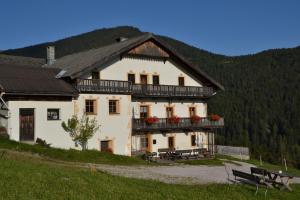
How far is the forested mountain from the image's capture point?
142 m

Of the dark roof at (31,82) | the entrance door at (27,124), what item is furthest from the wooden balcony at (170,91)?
the entrance door at (27,124)

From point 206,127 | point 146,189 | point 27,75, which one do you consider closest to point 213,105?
point 206,127

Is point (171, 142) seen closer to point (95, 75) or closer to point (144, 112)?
point (144, 112)

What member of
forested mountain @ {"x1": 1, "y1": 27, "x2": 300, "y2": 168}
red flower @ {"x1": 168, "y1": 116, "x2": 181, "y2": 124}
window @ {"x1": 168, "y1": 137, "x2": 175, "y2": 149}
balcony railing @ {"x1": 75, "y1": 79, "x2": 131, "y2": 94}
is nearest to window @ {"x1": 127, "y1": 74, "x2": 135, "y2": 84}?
balcony railing @ {"x1": 75, "y1": 79, "x2": 131, "y2": 94}

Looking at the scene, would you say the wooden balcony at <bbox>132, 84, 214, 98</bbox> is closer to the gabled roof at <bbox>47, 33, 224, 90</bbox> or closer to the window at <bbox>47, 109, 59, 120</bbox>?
the gabled roof at <bbox>47, 33, 224, 90</bbox>

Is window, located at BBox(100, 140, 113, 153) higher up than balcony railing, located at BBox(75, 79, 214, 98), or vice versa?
balcony railing, located at BBox(75, 79, 214, 98)

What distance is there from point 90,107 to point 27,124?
197 inches

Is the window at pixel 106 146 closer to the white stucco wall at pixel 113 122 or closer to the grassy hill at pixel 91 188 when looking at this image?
the white stucco wall at pixel 113 122

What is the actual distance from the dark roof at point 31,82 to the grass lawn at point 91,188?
10.7 metres

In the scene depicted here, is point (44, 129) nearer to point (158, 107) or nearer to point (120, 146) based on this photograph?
point (120, 146)

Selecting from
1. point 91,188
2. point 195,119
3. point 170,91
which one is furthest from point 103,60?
point 91,188

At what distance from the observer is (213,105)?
151m

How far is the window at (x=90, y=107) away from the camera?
29.4m

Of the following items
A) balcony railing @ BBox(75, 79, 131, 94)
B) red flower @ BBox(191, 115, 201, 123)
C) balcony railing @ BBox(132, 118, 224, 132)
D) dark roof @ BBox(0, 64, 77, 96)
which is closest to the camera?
dark roof @ BBox(0, 64, 77, 96)
